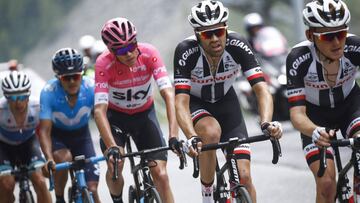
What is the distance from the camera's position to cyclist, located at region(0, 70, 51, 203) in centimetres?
1165

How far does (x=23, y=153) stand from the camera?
12.2 meters

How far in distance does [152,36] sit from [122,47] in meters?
25.9

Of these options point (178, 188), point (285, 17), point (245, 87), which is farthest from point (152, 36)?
point (178, 188)

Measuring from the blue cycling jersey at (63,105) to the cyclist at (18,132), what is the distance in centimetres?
41

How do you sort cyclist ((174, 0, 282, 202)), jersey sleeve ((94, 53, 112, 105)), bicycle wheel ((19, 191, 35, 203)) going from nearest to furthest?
cyclist ((174, 0, 282, 202)), jersey sleeve ((94, 53, 112, 105)), bicycle wheel ((19, 191, 35, 203))

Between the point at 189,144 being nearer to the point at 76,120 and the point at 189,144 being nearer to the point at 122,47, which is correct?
the point at 122,47

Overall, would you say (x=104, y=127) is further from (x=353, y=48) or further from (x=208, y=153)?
(x=353, y=48)

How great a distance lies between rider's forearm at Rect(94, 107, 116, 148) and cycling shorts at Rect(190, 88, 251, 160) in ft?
2.44

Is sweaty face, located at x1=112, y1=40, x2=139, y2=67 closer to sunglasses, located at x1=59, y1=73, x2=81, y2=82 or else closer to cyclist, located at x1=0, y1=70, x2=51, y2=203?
sunglasses, located at x1=59, y1=73, x2=81, y2=82

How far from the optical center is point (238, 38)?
9461mm

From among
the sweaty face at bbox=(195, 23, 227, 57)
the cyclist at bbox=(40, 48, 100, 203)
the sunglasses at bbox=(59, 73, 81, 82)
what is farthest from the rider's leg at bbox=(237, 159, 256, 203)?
the sunglasses at bbox=(59, 73, 81, 82)

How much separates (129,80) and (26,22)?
92.4ft

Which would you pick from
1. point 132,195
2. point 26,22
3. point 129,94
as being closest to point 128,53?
point 129,94

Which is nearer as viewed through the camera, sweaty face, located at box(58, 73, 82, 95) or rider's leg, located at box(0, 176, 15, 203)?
sweaty face, located at box(58, 73, 82, 95)
